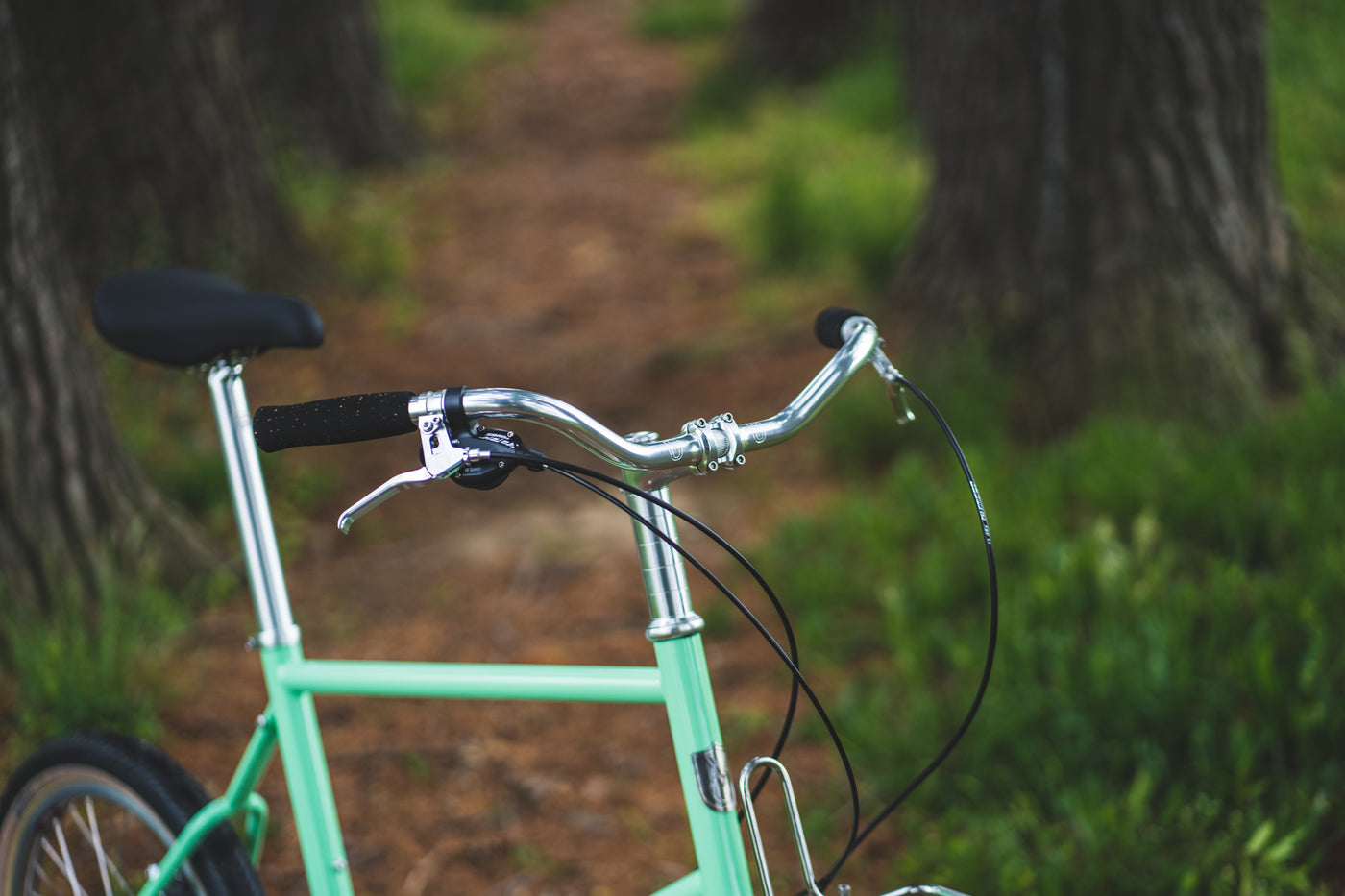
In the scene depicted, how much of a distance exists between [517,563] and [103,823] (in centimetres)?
140

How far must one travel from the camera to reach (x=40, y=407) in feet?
7.99

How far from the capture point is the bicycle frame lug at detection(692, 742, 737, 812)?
115cm

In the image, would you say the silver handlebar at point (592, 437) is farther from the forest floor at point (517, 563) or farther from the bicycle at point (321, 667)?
the forest floor at point (517, 563)

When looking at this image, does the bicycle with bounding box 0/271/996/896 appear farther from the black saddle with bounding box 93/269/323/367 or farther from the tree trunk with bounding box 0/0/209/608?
the tree trunk with bounding box 0/0/209/608

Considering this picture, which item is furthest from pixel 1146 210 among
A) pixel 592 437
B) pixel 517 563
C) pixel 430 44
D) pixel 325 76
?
pixel 430 44

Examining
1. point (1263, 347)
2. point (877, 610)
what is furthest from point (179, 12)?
point (1263, 347)

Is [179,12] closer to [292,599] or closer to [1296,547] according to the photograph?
[292,599]

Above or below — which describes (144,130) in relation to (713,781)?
above

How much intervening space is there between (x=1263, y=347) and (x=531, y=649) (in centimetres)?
210

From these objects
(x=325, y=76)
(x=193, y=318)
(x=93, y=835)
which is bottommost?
(x=93, y=835)

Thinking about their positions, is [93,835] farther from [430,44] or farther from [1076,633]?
[430,44]

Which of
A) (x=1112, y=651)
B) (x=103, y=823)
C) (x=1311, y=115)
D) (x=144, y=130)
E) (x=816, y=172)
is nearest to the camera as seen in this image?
(x=103, y=823)

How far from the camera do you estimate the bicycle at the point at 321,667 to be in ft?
3.37

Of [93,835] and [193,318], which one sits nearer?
[193,318]
